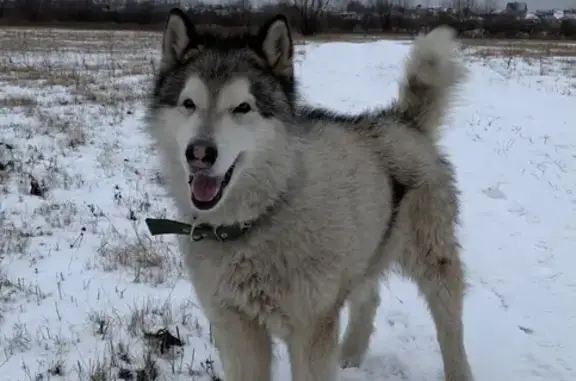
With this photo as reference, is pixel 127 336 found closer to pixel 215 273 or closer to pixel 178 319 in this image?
pixel 178 319

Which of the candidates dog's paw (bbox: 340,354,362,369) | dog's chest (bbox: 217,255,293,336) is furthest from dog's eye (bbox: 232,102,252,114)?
dog's paw (bbox: 340,354,362,369)

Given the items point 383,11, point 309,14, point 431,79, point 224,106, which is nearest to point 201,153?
point 224,106

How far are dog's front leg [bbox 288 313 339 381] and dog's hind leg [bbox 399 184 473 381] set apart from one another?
0.86 m

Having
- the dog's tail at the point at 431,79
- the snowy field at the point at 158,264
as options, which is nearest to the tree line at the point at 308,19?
the snowy field at the point at 158,264

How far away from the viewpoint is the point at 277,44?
320 cm

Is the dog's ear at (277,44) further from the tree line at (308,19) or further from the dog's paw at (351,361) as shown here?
the tree line at (308,19)

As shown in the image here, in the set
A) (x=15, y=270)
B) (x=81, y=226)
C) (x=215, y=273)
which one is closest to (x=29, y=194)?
(x=81, y=226)

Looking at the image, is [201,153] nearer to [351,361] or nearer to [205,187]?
[205,187]

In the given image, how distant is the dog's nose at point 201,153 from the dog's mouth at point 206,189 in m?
0.12

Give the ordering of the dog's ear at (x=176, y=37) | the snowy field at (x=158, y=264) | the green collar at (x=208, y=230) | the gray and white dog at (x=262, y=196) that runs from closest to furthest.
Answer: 1. the gray and white dog at (x=262, y=196)
2. the green collar at (x=208, y=230)
3. the dog's ear at (x=176, y=37)
4. the snowy field at (x=158, y=264)

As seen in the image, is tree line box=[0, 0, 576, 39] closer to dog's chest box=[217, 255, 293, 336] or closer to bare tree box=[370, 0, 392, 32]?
bare tree box=[370, 0, 392, 32]

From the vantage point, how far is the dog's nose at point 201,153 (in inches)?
105

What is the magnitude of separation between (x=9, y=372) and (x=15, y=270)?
4.97 ft

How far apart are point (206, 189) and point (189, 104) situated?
0.42m
